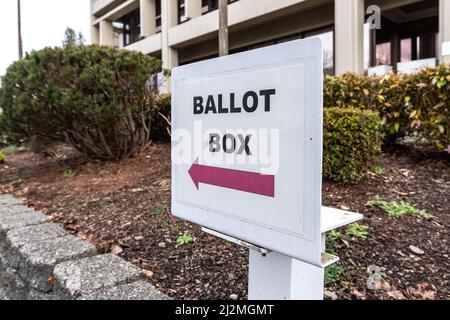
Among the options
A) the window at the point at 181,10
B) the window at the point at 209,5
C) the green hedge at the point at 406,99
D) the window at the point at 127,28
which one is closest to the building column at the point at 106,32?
the window at the point at 127,28

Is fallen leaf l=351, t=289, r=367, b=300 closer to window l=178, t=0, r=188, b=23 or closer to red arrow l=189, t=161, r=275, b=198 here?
red arrow l=189, t=161, r=275, b=198

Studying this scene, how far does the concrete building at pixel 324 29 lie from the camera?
7973 millimetres

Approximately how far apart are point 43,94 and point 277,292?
4.39m

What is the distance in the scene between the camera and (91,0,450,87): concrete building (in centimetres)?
797

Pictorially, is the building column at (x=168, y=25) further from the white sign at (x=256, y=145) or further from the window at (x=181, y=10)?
the white sign at (x=256, y=145)

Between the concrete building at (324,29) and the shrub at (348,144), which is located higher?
Result: the concrete building at (324,29)

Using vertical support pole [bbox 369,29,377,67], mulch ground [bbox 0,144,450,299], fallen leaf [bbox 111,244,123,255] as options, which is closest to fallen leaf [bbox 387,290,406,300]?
mulch ground [bbox 0,144,450,299]

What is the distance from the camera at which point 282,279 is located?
1.38m

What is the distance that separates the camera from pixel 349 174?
3.44 metres

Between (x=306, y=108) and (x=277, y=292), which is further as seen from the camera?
(x=277, y=292)

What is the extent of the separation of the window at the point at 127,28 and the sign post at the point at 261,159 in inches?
677
